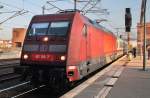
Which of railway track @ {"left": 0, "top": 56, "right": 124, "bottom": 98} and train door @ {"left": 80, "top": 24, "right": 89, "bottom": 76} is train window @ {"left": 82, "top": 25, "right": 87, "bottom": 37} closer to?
train door @ {"left": 80, "top": 24, "right": 89, "bottom": 76}

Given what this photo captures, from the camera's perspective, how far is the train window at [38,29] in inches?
518

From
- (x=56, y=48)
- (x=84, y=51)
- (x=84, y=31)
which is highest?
(x=84, y=31)

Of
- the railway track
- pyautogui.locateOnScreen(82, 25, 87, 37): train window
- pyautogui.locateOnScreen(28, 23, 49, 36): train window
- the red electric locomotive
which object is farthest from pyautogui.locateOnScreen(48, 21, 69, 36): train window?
the railway track

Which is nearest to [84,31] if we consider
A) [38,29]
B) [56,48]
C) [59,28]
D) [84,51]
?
[84,51]

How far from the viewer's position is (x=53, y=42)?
12594 mm

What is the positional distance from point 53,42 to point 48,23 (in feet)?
3.35

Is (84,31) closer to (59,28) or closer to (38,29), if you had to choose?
(59,28)

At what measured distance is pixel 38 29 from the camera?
1330cm

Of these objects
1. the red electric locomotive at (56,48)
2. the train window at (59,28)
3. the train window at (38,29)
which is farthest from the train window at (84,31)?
the train window at (38,29)

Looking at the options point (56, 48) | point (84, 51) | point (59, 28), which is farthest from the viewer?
point (84, 51)

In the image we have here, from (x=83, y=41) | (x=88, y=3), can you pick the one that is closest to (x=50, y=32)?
(x=83, y=41)

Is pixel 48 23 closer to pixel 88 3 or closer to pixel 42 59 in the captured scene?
pixel 42 59

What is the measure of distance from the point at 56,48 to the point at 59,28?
90 centimetres

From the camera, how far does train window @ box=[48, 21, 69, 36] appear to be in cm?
1271
